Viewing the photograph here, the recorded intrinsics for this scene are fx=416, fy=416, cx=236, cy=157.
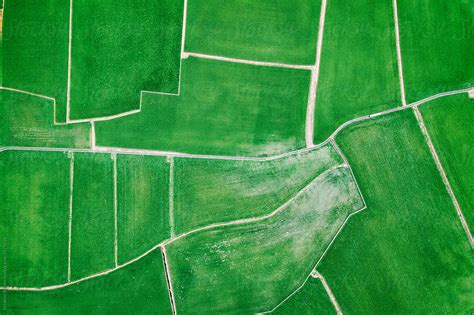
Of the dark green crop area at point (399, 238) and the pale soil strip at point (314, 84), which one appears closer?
the dark green crop area at point (399, 238)

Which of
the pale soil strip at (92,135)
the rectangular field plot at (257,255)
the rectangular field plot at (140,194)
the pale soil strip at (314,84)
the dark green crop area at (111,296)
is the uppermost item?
the pale soil strip at (314,84)

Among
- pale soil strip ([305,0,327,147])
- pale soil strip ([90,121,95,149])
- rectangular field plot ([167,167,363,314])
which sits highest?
pale soil strip ([305,0,327,147])

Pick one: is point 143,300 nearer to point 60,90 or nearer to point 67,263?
point 67,263

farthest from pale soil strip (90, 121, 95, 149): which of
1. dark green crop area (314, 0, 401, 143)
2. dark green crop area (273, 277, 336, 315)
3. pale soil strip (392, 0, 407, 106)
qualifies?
pale soil strip (392, 0, 407, 106)

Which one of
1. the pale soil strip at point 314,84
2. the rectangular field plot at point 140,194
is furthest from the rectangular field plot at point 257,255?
the pale soil strip at point 314,84

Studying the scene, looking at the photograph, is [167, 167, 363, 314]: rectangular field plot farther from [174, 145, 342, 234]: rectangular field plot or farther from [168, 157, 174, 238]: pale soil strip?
[168, 157, 174, 238]: pale soil strip

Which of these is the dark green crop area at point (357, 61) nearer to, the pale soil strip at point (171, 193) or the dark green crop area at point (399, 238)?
the dark green crop area at point (399, 238)

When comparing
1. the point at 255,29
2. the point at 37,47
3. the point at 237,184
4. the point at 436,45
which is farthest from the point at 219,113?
the point at 436,45
